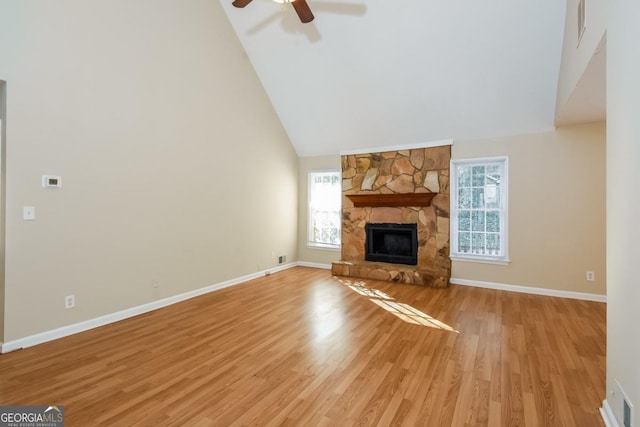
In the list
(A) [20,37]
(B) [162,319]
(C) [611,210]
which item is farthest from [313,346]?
(A) [20,37]

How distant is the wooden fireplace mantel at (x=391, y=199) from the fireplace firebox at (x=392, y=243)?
1.33 feet

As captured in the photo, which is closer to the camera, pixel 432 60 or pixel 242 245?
pixel 432 60

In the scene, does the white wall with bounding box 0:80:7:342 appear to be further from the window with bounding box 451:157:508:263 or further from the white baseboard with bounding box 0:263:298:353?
the window with bounding box 451:157:508:263

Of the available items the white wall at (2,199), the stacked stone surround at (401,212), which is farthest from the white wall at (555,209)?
the white wall at (2,199)

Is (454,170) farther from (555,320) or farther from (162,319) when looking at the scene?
(162,319)

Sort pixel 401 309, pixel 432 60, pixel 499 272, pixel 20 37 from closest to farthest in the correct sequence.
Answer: pixel 20 37 < pixel 401 309 < pixel 432 60 < pixel 499 272

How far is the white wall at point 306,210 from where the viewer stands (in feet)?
20.9

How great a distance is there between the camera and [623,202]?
162 cm

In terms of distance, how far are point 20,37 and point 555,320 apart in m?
6.15

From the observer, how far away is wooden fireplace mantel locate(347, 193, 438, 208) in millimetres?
5242

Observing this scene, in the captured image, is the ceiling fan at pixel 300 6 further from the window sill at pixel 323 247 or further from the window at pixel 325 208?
the window sill at pixel 323 247

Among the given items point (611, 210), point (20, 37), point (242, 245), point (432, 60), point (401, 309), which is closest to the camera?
point (611, 210)

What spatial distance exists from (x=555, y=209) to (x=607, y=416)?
341 cm

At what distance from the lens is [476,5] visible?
11.4ft
